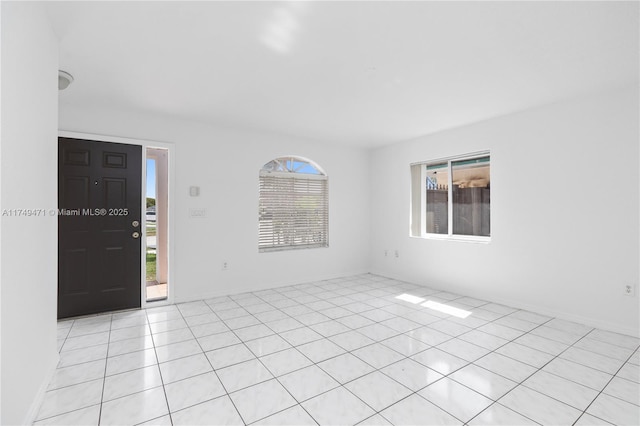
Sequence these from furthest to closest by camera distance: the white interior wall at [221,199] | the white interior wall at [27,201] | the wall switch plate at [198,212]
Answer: the wall switch plate at [198,212] < the white interior wall at [221,199] < the white interior wall at [27,201]

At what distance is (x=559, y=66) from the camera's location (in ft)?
8.68

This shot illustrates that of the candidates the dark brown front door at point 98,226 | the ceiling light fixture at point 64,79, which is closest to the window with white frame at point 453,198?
the dark brown front door at point 98,226

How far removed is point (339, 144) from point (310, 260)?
7.17ft

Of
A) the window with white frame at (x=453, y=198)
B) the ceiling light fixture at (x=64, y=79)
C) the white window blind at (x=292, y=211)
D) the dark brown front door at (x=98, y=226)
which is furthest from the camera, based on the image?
the white window blind at (x=292, y=211)

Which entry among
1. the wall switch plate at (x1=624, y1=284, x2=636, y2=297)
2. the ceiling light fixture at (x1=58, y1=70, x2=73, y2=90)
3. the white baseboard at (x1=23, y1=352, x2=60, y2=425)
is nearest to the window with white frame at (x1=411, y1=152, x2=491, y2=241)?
the wall switch plate at (x1=624, y1=284, x2=636, y2=297)

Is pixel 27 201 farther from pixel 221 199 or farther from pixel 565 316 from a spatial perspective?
pixel 565 316

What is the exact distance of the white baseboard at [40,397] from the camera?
1744 millimetres

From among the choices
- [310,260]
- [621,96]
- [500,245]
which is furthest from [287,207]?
[621,96]

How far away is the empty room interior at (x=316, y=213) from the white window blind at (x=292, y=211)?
42 mm

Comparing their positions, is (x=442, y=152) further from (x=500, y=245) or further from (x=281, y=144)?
(x=281, y=144)

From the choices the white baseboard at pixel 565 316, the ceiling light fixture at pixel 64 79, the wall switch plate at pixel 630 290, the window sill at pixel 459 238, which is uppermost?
the ceiling light fixture at pixel 64 79

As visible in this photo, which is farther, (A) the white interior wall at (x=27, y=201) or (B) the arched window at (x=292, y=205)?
(B) the arched window at (x=292, y=205)

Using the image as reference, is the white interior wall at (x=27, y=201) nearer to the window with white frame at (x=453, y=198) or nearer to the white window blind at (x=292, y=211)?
the white window blind at (x=292, y=211)

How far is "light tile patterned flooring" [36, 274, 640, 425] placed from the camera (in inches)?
73.9
